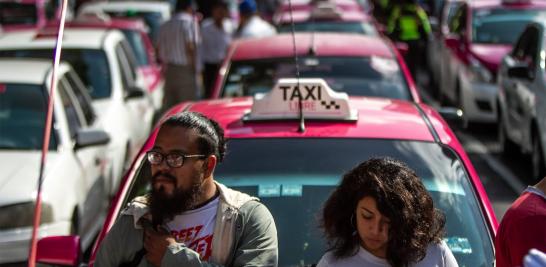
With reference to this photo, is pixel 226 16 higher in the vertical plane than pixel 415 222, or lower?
lower

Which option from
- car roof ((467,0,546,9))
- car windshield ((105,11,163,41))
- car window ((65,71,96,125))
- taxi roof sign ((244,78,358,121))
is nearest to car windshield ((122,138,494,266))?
taxi roof sign ((244,78,358,121))

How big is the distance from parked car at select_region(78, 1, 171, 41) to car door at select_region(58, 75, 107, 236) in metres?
12.1

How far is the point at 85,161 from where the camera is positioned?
9055 millimetres

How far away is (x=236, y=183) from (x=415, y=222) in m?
1.43

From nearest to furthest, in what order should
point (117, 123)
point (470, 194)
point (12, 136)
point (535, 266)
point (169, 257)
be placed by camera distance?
point (535, 266) → point (169, 257) → point (470, 194) → point (12, 136) → point (117, 123)

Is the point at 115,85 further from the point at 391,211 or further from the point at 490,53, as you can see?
the point at 391,211

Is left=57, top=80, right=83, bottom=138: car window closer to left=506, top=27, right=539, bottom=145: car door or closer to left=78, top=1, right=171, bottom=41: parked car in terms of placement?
left=506, top=27, right=539, bottom=145: car door

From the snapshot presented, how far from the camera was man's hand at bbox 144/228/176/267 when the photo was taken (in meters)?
4.04

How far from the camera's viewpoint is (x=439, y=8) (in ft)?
89.9

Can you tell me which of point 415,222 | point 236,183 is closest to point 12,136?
point 236,183

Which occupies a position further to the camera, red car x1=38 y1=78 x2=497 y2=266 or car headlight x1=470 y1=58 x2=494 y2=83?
car headlight x1=470 y1=58 x2=494 y2=83

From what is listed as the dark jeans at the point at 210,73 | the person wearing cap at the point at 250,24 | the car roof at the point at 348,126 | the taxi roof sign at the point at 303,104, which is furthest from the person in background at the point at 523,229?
the person wearing cap at the point at 250,24

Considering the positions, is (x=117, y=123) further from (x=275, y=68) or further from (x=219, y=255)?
(x=219, y=255)

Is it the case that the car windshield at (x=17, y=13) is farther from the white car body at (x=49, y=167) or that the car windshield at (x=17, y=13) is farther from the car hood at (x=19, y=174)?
the car hood at (x=19, y=174)
